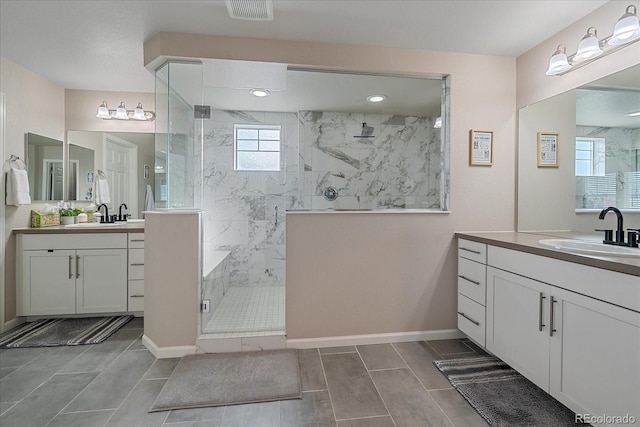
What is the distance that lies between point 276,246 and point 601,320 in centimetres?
218

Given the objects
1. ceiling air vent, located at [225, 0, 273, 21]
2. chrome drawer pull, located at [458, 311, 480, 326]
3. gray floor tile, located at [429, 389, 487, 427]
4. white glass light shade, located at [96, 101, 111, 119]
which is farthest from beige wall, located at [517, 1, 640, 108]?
white glass light shade, located at [96, 101, 111, 119]

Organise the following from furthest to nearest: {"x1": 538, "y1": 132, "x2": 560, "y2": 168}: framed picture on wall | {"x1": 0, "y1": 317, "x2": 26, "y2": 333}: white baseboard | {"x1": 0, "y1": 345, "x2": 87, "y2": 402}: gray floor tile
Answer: {"x1": 0, "y1": 317, "x2": 26, "y2": 333}: white baseboard < {"x1": 538, "y1": 132, "x2": 560, "y2": 168}: framed picture on wall < {"x1": 0, "y1": 345, "x2": 87, "y2": 402}: gray floor tile

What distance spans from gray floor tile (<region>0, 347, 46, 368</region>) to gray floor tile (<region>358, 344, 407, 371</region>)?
245 cm

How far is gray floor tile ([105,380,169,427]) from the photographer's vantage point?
5.30 feet

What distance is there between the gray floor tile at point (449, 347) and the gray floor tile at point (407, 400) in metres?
0.46

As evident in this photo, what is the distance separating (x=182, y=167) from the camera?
256 centimetres

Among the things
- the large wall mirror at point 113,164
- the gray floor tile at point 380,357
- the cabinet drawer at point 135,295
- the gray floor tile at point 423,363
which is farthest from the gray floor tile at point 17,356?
the gray floor tile at point 423,363

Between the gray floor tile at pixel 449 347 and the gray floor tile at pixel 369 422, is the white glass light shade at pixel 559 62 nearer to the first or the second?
the gray floor tile at pixel 449 347

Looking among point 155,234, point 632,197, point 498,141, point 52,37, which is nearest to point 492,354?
point 632,197

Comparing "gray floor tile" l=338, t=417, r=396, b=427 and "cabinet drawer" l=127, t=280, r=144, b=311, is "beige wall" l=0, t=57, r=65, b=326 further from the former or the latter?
"gray floor tile" l=338, t=417, r=396, b=427

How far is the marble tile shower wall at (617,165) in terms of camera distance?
1.89 metres

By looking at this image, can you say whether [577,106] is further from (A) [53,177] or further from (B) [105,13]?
(A) [53,177]

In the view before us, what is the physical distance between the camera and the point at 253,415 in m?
1.68

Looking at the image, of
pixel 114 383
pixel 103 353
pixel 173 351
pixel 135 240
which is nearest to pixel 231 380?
pixel 173 351
